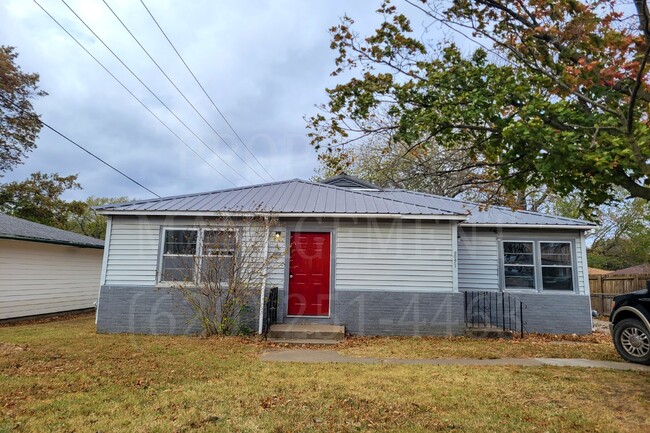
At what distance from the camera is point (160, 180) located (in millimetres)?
21203

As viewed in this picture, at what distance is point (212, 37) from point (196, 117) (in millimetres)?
4161

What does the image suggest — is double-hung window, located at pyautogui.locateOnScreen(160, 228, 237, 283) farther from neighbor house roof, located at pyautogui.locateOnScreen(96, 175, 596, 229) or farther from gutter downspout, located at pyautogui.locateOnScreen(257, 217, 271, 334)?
gutter downspout, located at pyautogui.locateOnScreen(257, 217, 271, 334)

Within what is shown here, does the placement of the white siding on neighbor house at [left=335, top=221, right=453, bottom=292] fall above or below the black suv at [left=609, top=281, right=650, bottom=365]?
above

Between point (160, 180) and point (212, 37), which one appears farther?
point (160, 180)

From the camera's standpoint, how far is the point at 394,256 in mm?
9391

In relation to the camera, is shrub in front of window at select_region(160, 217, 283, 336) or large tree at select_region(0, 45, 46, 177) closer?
shrub in front of window at select_region(160, 217, 283, 336)

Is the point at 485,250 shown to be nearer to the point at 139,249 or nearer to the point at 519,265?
the point at 519,265

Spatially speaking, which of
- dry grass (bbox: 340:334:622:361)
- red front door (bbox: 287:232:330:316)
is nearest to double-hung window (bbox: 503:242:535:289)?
dry grass (bbox: 340:334:622:361)

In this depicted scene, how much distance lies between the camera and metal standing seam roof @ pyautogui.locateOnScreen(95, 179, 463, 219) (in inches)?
366

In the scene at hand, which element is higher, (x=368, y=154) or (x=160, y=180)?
(x=368, y=154)

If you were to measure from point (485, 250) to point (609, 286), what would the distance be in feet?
28.3

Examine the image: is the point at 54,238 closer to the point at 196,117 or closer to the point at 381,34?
the point at 196,117

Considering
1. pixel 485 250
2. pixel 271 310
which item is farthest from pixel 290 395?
pixel 485 250

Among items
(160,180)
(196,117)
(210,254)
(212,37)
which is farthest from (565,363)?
(160,180)
